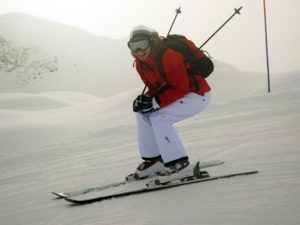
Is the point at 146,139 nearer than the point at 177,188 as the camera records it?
No

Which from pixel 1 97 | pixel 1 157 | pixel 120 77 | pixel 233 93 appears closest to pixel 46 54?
pixel 120 77

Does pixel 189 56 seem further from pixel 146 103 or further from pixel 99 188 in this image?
pixel 99 188

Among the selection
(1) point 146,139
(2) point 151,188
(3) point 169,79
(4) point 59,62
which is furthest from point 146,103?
(4) point 59,62

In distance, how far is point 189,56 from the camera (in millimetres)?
3328

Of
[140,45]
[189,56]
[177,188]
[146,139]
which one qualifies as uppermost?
[140,45]

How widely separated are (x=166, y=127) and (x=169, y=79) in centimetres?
39

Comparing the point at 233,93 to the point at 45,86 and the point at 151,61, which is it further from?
the point at 45,86

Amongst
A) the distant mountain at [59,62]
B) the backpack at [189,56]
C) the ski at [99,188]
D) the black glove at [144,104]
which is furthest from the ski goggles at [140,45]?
the distant mountain at [59,62]

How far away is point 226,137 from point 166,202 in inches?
117

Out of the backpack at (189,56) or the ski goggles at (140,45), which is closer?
the backpack at (189,56)

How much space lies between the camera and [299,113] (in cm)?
657

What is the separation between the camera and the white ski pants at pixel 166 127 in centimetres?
330

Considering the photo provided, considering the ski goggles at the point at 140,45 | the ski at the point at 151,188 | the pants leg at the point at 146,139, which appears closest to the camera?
the ski at the point at 151,188

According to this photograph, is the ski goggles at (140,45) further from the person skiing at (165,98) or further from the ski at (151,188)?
the ski at (151,188)
